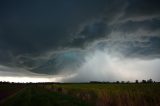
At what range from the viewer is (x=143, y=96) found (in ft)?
71.1

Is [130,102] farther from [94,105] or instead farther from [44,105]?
[44,105]

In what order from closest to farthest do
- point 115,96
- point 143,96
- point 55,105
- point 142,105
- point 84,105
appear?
point 142,105, point 143,96, point 115,96, point 84,105, point 55,105

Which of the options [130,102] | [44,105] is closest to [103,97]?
[130,102]

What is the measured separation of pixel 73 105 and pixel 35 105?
16.0ft

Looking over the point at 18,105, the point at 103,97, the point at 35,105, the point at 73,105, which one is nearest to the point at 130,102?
the point at 103,97

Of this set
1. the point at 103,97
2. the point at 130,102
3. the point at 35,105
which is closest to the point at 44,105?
the point at 35,105

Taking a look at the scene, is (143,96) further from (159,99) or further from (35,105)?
(35,105)

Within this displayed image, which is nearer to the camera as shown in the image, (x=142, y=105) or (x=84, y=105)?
(x=142, y=105)

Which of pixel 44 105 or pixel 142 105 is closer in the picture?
pixel 142 105

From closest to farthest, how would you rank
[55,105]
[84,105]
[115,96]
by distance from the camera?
[115,96] < [84,105] < [55,105]

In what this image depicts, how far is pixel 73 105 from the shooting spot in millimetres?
25172

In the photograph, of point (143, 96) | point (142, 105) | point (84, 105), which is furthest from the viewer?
point (84, 105)

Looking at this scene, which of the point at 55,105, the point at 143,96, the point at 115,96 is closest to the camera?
the point at 143,96

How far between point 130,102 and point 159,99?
8.14 feet
